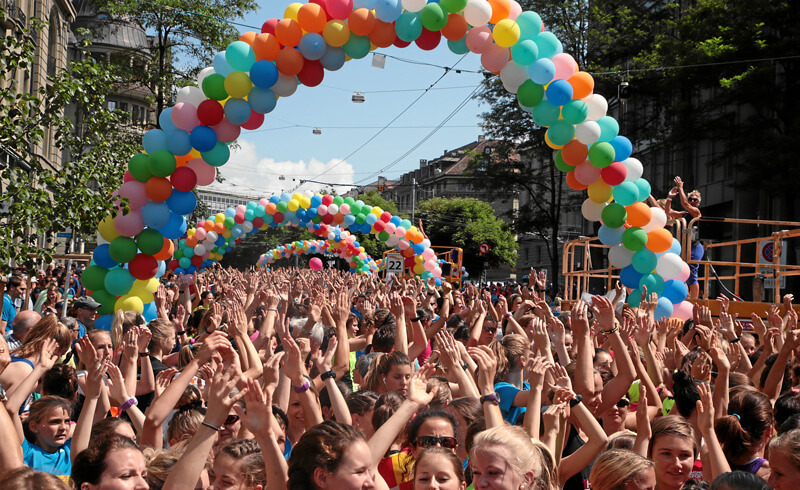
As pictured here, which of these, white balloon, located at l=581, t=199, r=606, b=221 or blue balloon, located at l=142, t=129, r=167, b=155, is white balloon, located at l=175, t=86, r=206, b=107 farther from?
white balloon, located at l=581, t=199, r=606, b=221

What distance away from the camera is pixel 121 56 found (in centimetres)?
2525

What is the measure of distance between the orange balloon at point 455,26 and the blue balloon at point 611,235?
3.29 meters

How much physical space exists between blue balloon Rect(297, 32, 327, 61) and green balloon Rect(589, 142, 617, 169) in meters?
3.81

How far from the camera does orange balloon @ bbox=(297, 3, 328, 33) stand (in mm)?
10188

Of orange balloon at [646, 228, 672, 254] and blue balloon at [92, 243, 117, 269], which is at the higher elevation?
orange balloon at [646, 228, 672, 254]

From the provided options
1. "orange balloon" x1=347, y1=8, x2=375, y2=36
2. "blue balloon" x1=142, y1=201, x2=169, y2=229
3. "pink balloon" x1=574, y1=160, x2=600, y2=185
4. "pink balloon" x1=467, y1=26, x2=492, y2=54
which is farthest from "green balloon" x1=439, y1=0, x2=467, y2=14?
"blue balloon" x1=142, y1=201, x2=169, y2=229

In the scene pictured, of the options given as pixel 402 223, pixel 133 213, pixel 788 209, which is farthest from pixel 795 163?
pixel 133 213

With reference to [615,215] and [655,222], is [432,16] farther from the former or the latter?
[655,222]

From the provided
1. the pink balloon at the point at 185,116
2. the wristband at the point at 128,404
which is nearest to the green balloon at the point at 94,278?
the pink balloon at the point at 185,116

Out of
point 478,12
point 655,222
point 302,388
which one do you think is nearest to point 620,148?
point 655,222

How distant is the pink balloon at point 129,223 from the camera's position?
10.2 m

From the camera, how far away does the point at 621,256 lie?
10852mm

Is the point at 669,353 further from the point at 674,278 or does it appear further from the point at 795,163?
the point at 795,163

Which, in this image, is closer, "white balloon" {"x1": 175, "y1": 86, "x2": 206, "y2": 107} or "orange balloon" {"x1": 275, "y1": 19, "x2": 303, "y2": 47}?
"orange balloon" {"x1": 275, "y1": 19, "x2": 303, "y2": 47}
